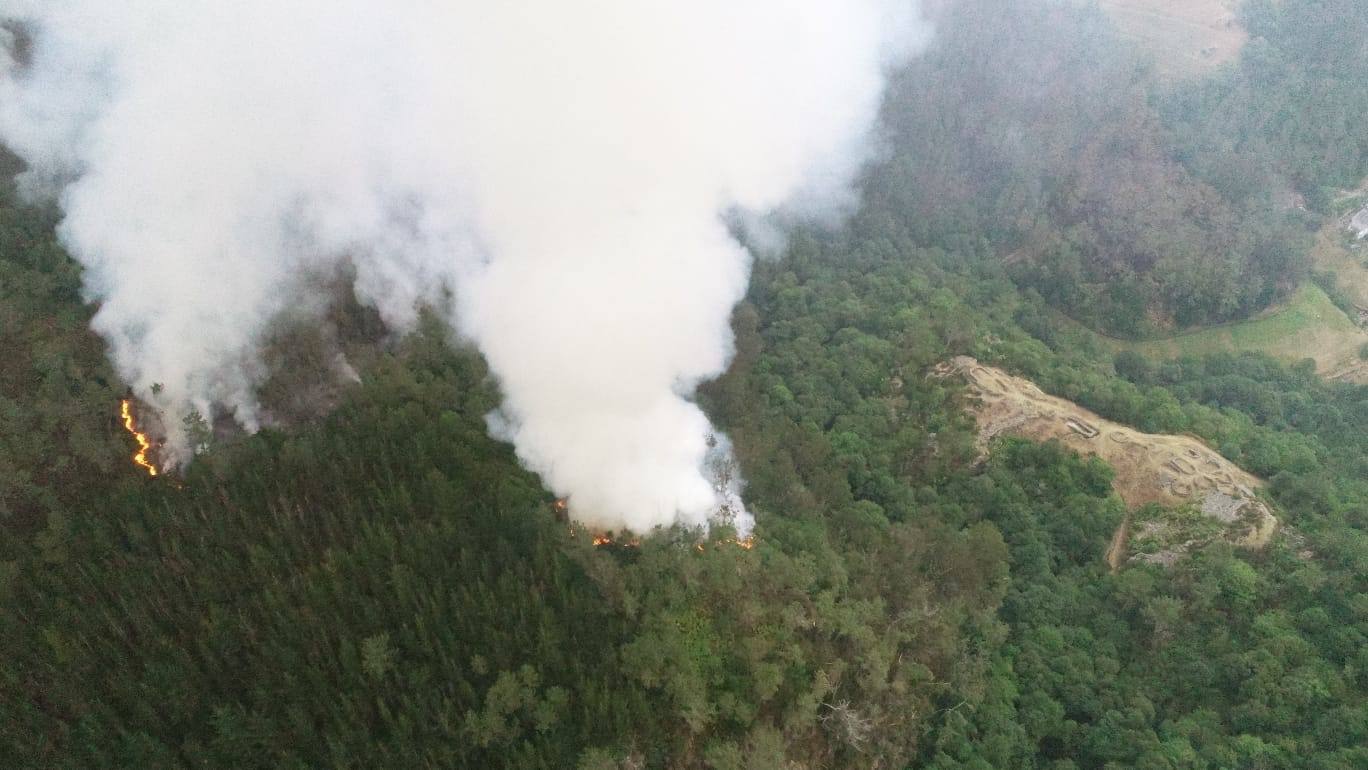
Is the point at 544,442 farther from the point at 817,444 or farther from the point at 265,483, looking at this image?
the point at 817,444

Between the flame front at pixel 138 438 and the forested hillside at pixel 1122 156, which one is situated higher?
the forested hillside at pixel 1122 156

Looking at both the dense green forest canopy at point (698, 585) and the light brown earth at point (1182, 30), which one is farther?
the light brown earth at point (1182, 30)

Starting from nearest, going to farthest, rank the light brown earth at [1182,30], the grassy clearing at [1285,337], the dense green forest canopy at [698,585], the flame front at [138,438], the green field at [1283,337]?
the dense green forest canopy at [698,585], the flame front at [138,438], the grassy clearing at [1285,337], the green field at [1283,337], the light brown earth at [1182,30]

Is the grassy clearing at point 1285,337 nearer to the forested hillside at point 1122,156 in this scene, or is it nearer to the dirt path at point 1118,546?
the forested hillside at point 1122,156

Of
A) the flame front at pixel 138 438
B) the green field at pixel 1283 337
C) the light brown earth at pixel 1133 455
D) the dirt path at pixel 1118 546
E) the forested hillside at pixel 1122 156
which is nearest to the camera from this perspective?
the flame front at pixel 138 438

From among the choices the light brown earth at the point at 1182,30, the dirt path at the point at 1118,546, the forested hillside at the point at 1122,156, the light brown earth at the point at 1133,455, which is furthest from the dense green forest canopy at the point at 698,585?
the light brown earth at the point at 1182,30

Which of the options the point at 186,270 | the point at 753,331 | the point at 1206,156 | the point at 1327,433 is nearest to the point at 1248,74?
the point at 1206,156

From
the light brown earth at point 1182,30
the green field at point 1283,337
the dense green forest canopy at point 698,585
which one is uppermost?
the light brown earth at point 1182,30

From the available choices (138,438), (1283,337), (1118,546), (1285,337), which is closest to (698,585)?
(1118,546)

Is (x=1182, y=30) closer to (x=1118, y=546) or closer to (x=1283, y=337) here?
(x=1283, y=337)
